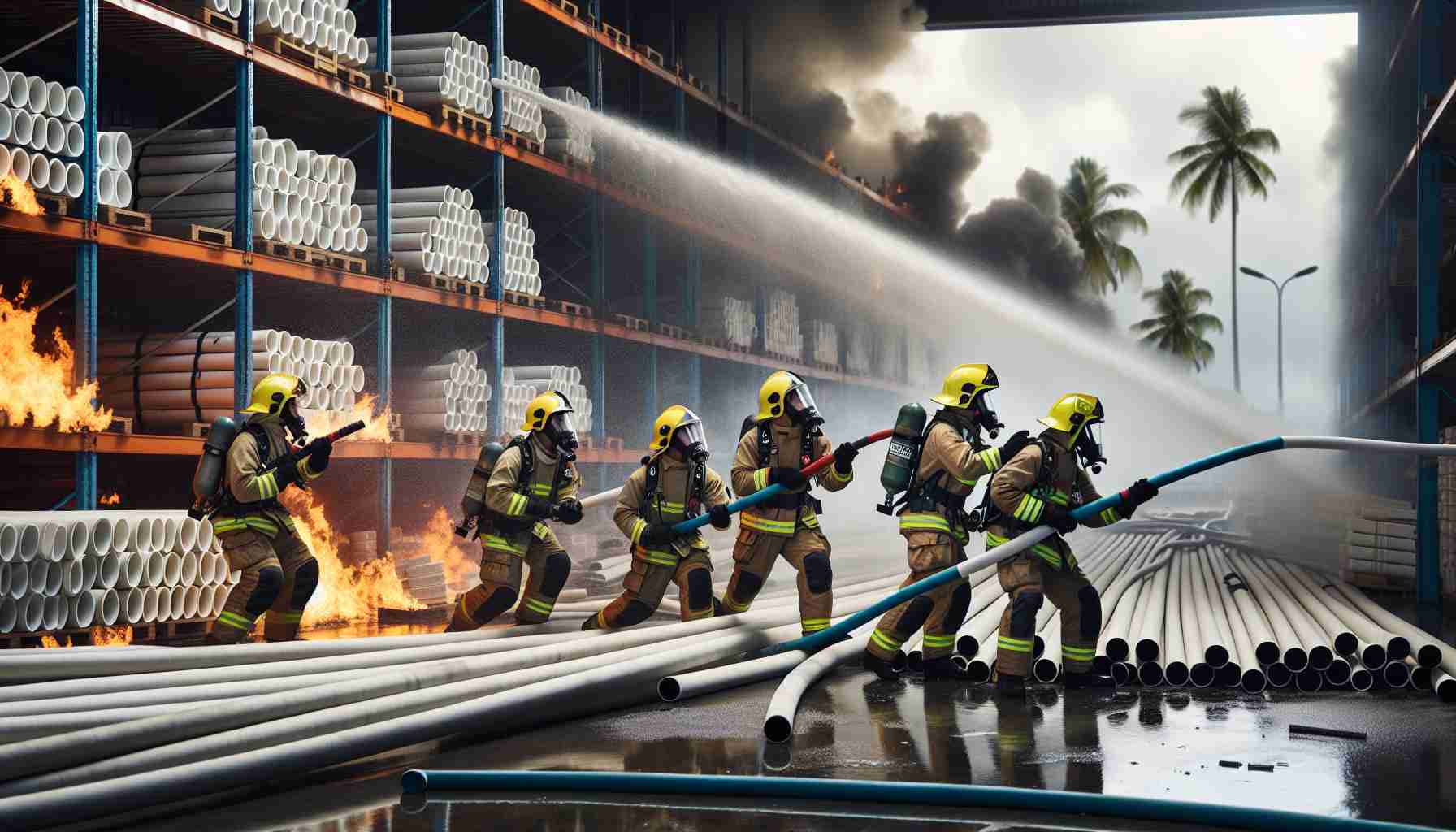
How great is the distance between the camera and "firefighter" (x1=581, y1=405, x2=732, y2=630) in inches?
375

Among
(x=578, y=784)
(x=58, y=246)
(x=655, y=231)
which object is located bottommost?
(x=578, y=784)

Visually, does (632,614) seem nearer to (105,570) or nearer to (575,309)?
(105,570)

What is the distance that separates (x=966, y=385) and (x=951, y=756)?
2.79m

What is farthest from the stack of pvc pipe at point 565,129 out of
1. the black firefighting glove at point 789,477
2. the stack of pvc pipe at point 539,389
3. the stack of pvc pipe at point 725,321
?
the black firefighting glove at point 789,477

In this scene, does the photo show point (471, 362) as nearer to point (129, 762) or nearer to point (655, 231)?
point (655, 231)

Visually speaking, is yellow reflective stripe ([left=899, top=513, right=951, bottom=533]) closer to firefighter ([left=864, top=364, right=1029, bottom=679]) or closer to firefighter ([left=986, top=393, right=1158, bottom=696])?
firefighter ([left=864, top=364, right=1029, bottom=679])

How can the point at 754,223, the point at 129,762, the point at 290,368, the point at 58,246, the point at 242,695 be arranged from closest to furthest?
1. the point at 129,762
2. the point at 242,695
3. the point at 58,246
4. the point at 290,368
5. the point at 754,223

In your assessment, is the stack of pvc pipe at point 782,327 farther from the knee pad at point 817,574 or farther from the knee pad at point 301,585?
the knee pad at point 301,585

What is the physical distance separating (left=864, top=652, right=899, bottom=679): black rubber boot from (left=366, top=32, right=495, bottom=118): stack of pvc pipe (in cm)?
963

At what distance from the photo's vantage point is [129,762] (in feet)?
17.4

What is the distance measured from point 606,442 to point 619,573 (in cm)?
567

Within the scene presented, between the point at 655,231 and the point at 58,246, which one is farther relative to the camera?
the point at 655,231

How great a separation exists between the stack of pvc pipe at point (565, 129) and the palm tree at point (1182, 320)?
4049 cm

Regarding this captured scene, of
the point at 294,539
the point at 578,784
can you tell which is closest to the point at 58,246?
the point at 294,539
